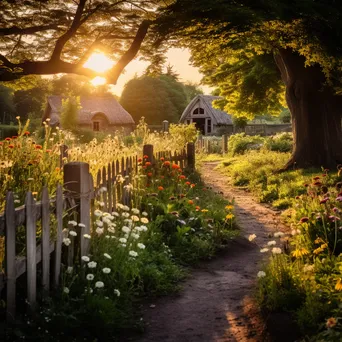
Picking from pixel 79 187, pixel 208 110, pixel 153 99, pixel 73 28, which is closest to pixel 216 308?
pixel 79 187

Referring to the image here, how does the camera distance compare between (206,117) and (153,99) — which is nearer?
(206,117)

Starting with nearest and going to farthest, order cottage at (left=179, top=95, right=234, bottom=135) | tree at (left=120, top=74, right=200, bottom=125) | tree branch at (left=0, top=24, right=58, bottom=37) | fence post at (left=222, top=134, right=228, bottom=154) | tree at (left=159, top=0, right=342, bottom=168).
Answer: tree at (left=159, top=0, right=342, bottom=168) < tree branch at (left=0, top=24, right=58, bottom=37) < fence post at (left=222, top=134, right=228, bottom=154) < cottage at (left=179, top=95, right=234, bottom=135) < tree at (left=120, top=74, right=200, bottom=125)

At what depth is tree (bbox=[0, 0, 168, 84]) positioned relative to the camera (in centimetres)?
1097

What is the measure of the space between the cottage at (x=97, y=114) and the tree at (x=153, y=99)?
205 inches

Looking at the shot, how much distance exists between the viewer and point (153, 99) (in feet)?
189

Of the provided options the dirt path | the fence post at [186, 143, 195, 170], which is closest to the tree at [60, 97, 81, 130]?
the fence post at [186, 143, 195, 170]

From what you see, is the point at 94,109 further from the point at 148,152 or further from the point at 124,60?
the point at 148,152

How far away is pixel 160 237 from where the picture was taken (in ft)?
23.0

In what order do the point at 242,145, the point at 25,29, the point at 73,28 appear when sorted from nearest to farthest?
the point at 73,28 < the point at 25,29 < the point at 242,145

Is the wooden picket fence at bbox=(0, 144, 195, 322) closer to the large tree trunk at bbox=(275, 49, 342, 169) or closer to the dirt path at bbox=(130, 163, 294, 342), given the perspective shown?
the dirt path at bbox=(130, 163, 294, 342)

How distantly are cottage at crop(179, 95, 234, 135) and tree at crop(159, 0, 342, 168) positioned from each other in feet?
86.8

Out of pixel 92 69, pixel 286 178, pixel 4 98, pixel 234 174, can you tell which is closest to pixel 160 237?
Answer: pixel 92 69

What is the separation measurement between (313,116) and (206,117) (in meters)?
33.4

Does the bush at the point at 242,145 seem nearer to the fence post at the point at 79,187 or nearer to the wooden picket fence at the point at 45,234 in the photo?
the wooden picket fence at the point at 45,234
